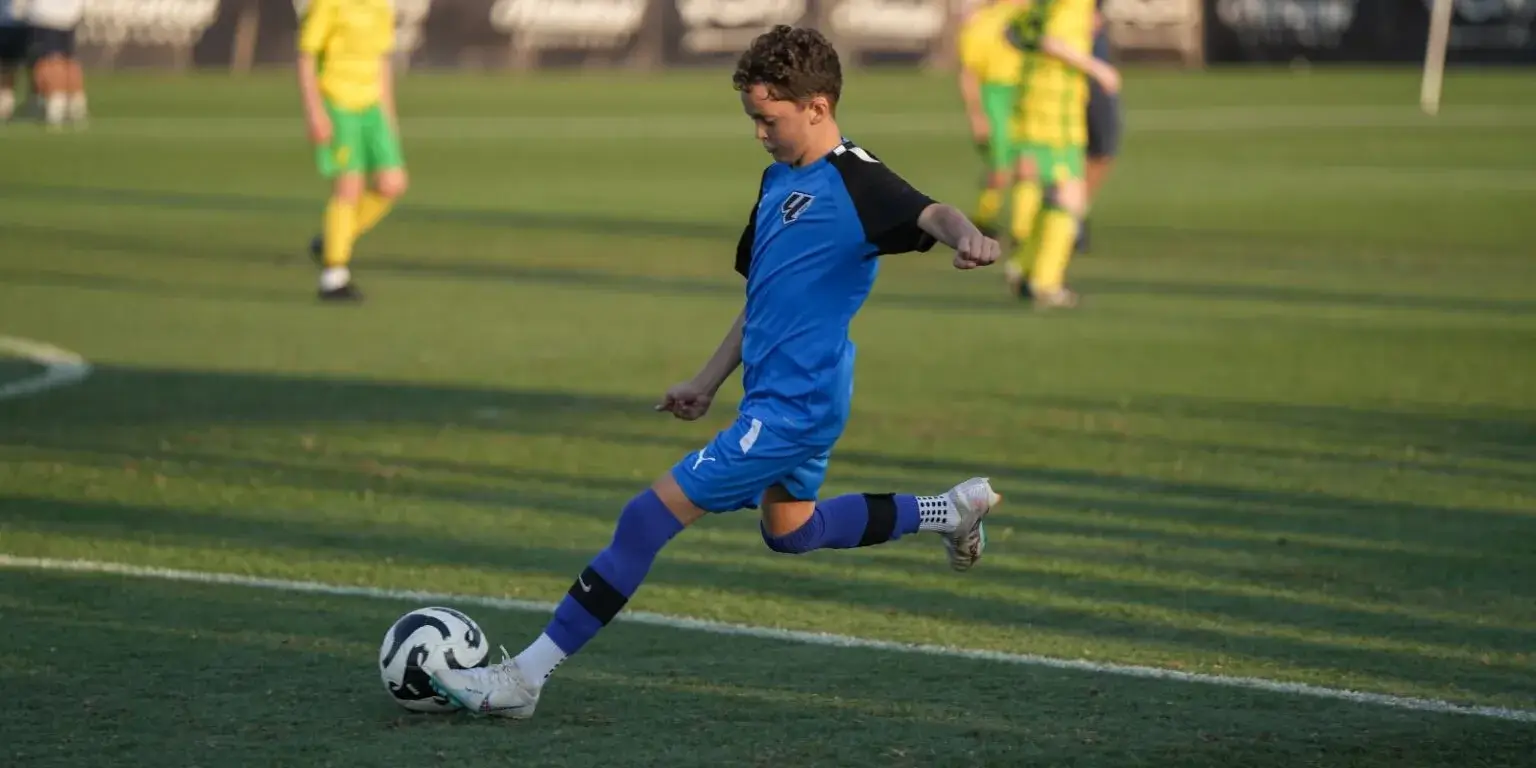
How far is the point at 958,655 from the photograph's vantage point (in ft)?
20.1

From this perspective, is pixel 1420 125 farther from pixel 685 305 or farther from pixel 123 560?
pixel 123 560

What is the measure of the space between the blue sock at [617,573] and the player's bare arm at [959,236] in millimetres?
958

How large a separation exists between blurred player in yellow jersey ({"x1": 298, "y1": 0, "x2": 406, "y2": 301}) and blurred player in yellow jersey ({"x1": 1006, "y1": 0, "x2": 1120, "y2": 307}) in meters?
3.96

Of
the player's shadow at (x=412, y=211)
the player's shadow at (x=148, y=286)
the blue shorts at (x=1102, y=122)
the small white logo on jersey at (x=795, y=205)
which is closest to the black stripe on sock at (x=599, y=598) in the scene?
the small white logo on jersey at (x=795, y=205)

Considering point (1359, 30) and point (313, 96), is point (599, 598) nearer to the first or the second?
point (313, 96)

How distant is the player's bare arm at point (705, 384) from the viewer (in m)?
5.73

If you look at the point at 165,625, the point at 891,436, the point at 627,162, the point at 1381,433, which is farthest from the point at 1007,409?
the point at 627,162

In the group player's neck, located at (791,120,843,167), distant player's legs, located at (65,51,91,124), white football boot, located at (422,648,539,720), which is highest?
player's neck, located at (791,120,843,167)

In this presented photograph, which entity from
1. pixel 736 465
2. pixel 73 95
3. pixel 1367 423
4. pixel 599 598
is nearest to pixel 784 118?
pixel 736 465

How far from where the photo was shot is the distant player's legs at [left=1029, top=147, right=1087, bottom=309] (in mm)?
13609

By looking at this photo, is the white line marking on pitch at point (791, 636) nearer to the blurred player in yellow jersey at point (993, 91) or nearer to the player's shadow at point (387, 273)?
the player's shadow at point (387, 273)

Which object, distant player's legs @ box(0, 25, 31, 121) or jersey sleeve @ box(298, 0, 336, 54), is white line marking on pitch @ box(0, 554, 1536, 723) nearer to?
jersey sleeve @ box(298, 0, 336, 54)

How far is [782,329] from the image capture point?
5.48 metres

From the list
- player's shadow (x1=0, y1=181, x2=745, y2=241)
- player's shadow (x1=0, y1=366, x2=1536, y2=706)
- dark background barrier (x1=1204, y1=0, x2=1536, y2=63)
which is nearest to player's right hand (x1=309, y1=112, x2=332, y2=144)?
player's shadow (x1=0, y1=366, x2=1536, y2=706)
